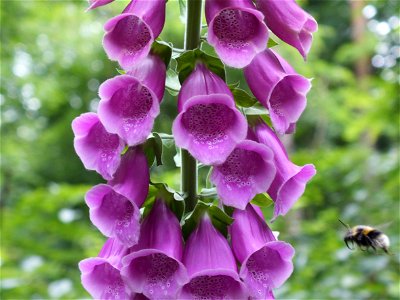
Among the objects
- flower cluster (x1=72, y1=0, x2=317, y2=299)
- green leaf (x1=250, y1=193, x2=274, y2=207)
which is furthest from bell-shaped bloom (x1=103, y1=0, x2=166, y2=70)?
green leaf (x1=250, y1=193, x2=274, y2=207)

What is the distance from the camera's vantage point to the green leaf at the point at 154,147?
3.94 ft

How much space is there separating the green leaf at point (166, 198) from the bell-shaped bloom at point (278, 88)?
0.27 m

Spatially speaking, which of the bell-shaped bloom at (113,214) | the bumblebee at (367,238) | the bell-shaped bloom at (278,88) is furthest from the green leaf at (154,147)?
the bumblebee at (367,238)

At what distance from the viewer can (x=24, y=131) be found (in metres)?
12.7

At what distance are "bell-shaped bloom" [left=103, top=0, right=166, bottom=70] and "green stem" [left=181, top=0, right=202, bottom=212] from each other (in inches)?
3.1

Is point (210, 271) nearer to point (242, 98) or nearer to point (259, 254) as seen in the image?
point (259, 254)

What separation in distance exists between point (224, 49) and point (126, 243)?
1.36 ft

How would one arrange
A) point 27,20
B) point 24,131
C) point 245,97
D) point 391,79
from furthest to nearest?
point 24,131 < point 27,20 < point 391,79 < point 245,97

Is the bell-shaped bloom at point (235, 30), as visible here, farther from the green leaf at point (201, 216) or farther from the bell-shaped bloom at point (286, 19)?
the green leaf at point (201, 216)

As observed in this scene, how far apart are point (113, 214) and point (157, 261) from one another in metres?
0.13

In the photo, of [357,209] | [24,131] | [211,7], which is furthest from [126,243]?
[24,131]

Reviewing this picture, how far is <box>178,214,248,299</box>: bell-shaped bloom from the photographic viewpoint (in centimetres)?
106

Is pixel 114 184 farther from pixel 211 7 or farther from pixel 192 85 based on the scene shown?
pixel 211 7

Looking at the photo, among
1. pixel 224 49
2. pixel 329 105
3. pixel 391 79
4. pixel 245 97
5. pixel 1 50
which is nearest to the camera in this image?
pixel 224 49
